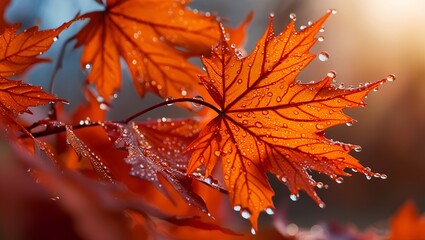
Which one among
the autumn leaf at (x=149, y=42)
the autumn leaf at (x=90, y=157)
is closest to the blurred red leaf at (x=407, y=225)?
the autumn leaf at (x=149, y=42)

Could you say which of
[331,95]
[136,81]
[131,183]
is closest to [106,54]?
[136,81]

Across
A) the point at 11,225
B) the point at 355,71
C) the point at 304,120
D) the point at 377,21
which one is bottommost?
the point at 11,225

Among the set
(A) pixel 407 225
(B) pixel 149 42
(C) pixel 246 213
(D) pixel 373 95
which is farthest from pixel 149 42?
(D) pixel 373 95

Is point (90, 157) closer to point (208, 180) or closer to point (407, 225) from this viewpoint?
point (208, 180)

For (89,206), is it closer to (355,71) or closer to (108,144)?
(108,144)

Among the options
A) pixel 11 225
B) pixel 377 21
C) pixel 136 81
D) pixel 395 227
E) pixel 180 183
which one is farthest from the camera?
pixel 377 21

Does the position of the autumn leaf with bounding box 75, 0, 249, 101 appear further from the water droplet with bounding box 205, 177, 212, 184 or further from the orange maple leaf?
the water droplet with bounding box 205, 177, 212, 184

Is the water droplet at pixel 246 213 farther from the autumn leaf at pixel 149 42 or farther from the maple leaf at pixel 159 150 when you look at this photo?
the autumn leaf at pixel 149 42

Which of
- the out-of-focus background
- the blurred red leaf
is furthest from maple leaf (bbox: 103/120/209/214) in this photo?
the out-of-focus background
